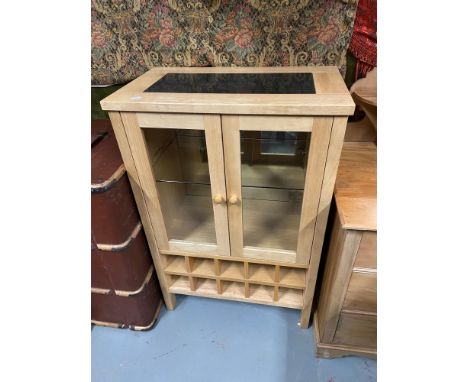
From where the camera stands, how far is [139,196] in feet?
3.04

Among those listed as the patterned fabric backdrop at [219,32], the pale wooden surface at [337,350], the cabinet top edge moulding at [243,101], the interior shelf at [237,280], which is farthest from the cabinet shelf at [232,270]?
the patterned fabric backdrop at [219,32]

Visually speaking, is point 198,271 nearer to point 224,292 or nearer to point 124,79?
point 224,292

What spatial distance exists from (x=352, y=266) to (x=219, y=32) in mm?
904

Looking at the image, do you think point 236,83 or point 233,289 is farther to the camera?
point 233,289

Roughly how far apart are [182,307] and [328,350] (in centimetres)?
65

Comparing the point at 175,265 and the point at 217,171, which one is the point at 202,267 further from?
the point at 217,171

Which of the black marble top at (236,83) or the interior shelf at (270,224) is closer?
the black marble top at (236,83)

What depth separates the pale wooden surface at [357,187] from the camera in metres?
0.74

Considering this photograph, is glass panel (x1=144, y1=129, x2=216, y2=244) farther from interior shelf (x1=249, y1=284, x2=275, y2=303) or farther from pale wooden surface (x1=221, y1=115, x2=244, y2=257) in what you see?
interior shelf (x1=249, y1=284, x2=275, y2=303)

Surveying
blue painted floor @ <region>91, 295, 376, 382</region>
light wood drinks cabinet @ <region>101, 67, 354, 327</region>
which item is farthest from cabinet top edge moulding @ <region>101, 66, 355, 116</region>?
blue painted floor @ <region>91, 295, 376, 382</region>

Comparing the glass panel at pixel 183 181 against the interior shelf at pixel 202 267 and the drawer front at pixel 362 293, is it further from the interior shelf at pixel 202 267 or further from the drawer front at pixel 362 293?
the drawer front at pixel 362 293

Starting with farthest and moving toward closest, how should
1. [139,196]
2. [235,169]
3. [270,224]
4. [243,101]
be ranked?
[270,224]
[139,196]
[235,169]
[243,101]

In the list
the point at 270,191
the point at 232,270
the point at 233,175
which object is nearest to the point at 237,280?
the point at 232,270

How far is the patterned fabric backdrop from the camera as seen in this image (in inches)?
36.5
